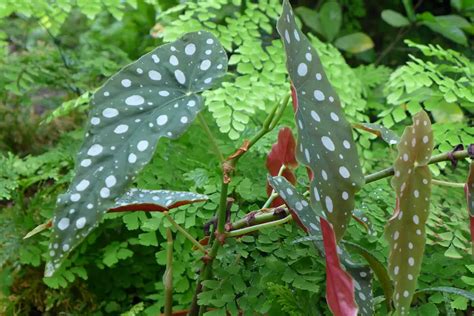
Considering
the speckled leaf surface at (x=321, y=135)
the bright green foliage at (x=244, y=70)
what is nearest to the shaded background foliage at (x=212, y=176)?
the bright green foliage at (x=244, y=70)

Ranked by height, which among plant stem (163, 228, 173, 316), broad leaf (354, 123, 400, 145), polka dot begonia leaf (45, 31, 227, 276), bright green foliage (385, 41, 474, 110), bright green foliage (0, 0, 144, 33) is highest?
polka dot begonia leaf (45, 31, 227, 276)

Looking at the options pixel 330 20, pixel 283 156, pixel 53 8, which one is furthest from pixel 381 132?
pixel 330 20

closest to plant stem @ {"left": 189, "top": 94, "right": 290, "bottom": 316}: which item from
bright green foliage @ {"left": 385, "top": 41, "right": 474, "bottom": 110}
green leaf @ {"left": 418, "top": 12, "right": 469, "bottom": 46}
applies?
bright green foliage @ {"left": 385, "top": 41, "right": 474, "bottom": 110}

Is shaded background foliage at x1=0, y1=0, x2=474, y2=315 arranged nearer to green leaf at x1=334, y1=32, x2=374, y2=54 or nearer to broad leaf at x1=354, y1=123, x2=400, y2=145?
green leaf at x1=334, y1=32, x2=374, y2=54

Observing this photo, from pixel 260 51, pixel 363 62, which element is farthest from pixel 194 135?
pixel 363 62

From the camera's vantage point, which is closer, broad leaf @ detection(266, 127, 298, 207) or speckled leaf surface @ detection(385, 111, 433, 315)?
speckled leaf surface @ detection(385, 111, 433, 315)

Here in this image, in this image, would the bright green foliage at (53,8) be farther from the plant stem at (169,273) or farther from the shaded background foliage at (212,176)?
the plant stem at (169,273)

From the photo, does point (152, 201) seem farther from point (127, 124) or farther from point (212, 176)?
point (212, 176)
